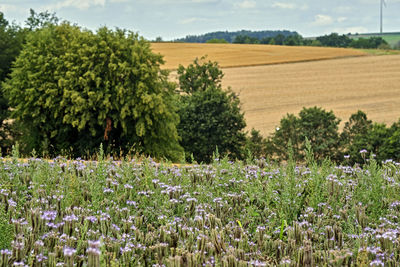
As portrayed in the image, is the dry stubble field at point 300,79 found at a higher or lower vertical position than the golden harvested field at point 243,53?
lower

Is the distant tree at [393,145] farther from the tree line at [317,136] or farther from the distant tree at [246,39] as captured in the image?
the distant tree at [246,39]

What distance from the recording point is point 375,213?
542cm

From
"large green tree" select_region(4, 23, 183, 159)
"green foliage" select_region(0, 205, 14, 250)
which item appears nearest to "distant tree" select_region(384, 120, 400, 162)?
"large green tree" select_region(4, 23, 183, 159)

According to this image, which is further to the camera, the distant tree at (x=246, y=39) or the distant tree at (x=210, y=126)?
the distant tree at (x=246, y=39)

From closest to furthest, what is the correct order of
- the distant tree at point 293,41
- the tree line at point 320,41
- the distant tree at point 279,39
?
the tree line at point 320,41 → the distant tree at point 293,41 → the distant tree at point 279,39

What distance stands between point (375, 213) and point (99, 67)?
84.6ft

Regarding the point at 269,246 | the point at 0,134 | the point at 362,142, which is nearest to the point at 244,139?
the point at 362,142

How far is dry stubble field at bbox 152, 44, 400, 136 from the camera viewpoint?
5334 centimetres

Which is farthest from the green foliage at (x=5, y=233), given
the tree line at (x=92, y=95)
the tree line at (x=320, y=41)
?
the tree line at (x=320, y=41)

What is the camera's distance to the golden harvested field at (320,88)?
52.1m

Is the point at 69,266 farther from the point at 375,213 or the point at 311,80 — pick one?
the point at 311,80

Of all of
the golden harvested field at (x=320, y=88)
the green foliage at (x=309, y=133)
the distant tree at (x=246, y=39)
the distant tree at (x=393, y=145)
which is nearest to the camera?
the distant tree at (x=393, y=145)

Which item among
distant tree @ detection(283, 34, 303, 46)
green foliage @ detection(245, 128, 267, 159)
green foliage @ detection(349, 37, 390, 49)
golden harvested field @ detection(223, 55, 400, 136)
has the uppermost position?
distant tree @ detection(283, 34, 303, 46)

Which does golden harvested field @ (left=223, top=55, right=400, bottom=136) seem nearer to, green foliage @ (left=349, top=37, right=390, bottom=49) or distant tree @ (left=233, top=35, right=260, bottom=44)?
green foliage @ (left=349, top=37, right=390, bottom=49)
